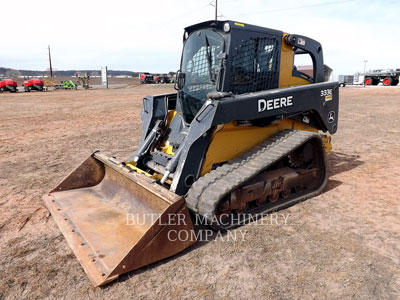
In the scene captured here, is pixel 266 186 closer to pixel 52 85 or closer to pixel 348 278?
pixel 348 278

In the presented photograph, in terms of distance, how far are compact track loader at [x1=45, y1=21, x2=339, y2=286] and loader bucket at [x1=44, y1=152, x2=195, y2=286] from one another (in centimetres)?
1

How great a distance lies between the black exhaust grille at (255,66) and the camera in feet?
13.9

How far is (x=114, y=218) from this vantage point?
3.75 meters

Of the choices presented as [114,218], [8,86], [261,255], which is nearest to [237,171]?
[261,255]

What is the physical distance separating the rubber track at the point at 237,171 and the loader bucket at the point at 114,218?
1.00ft

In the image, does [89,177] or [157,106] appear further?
[157,106]

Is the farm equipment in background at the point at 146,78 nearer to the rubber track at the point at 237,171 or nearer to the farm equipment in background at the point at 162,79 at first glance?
the farm equipment in background at the point at 162,79

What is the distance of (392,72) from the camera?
1367 inches

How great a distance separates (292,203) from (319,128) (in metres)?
1.75

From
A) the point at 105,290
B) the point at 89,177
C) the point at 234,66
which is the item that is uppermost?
the point at 234,66

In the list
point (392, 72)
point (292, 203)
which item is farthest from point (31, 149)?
point (392, 72)

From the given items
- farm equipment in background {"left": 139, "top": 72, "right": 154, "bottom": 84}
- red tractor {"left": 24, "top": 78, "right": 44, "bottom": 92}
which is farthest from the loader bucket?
farm equipment in background {"left": 139, "top": 72, "right": 154, "bottom": 84}

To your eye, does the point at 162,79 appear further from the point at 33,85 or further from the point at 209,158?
the point at 209,158

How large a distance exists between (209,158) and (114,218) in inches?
52.4
